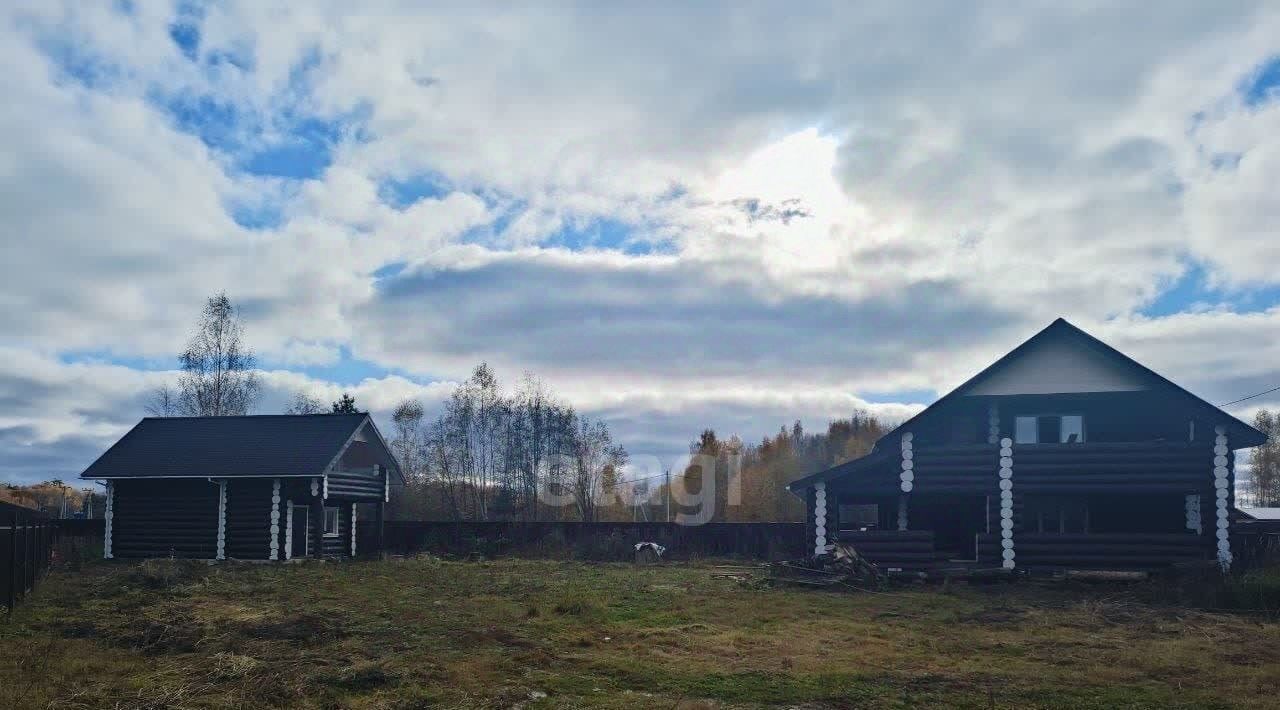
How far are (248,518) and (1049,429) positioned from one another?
2492 cm

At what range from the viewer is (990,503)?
27516 mm

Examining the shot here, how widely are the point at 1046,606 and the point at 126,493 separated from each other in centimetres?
2965

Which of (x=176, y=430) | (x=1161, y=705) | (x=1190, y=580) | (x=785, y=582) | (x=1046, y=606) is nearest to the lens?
(x=1161, y=705)

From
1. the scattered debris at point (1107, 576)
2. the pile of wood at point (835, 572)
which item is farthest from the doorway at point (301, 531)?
the scattered debris at point (1107, 576)

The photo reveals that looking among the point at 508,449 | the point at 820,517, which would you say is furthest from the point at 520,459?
the point at 820,517

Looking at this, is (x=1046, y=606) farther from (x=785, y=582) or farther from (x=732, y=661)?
(x=732, y=661)

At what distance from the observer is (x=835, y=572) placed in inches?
1001

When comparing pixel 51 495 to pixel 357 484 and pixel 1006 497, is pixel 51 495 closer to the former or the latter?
pixel 357 484

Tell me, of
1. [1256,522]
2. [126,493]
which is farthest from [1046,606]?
[126,493]

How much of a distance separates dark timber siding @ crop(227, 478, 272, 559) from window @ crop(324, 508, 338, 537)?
3.05 metres

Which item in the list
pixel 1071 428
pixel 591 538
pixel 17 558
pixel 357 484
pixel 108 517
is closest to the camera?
pixel 17 558

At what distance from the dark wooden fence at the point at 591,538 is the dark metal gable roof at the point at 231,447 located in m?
4.16

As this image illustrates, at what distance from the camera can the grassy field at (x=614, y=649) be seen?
35.7ft

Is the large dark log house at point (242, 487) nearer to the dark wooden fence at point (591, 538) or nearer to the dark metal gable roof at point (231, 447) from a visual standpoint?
the dark metal gable roof at point (231, 447)
